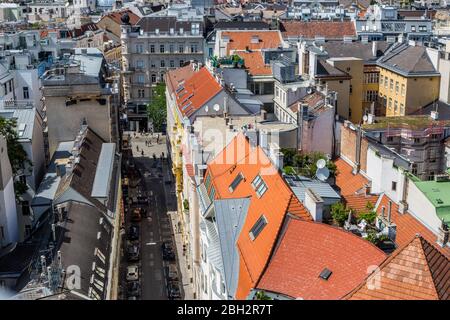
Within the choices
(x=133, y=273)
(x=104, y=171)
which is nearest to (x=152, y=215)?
(x=104, y=171)

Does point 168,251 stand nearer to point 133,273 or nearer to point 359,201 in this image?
point 133,273

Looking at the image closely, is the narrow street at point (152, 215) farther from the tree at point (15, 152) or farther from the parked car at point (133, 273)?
the tree at point (15, 152)

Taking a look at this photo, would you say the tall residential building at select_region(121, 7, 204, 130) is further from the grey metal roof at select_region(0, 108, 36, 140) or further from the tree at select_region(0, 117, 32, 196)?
the tree at select_region(0, 117, 32, 196)

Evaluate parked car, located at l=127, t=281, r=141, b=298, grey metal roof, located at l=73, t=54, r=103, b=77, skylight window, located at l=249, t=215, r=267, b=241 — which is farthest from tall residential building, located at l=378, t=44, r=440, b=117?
skylight window, located at l=249, t=215, r=267, b=241

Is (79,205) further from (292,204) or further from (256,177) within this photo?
(292,204)

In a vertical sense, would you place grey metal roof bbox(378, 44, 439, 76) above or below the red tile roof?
below

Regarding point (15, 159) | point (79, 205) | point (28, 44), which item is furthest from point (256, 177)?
point (28, 44)
